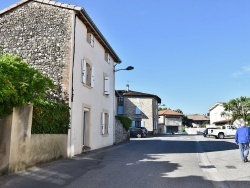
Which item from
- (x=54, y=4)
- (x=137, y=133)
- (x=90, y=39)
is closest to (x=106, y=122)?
(x=90, y=39)

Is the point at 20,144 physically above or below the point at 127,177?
above

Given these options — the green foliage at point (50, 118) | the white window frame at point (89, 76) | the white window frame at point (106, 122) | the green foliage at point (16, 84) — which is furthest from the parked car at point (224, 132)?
the green foliage at point (16, 84)

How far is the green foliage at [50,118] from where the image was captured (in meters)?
10.6

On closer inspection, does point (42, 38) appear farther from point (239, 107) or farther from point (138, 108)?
point (239, 107)

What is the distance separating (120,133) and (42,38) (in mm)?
13364

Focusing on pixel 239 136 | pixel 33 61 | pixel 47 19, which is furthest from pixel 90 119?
pixel 239 136

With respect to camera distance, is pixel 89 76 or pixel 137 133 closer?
pixel 89 76

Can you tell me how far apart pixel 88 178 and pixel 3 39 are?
1046cm

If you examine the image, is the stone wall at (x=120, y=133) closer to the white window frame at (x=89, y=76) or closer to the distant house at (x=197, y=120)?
the white window frame at (x=89, y=76)

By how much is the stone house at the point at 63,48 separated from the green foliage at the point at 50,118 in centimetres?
92

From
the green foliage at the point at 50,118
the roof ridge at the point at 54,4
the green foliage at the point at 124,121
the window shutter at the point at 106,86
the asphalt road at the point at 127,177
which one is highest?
the roof ridge at the point at 54,4

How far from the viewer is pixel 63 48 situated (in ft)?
48.1

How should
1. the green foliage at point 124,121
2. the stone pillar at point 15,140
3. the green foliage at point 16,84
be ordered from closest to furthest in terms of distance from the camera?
the green foliage at point 16,84 → the stone pillar at point 15,140 → the green foliage at point 124,121

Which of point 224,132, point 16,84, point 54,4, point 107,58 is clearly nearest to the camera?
point 16,84
